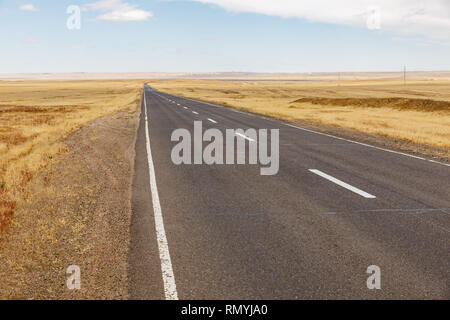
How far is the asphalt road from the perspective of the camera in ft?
14.0

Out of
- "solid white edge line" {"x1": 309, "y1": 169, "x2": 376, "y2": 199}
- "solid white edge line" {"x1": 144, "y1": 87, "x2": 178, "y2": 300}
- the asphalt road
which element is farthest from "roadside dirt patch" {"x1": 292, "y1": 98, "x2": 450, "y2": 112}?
"solid white edge line" {"x1": 144, "y1": 87, "x2": 178, "y2": 300}

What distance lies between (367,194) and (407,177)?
207cm

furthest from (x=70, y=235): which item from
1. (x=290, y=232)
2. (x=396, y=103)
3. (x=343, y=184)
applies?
(x=396, y=103)

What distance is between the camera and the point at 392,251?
199 inches

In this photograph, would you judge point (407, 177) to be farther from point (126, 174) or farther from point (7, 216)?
point (7, 216)

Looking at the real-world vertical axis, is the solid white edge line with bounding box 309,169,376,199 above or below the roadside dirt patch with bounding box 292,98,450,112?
below

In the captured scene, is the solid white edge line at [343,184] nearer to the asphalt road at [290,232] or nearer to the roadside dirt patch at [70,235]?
the asphalt road at [290,232]

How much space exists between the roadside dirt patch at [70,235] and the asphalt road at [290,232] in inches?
10.9

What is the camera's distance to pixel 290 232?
5754 mm

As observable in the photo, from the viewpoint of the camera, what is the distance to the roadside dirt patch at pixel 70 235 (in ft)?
14.3

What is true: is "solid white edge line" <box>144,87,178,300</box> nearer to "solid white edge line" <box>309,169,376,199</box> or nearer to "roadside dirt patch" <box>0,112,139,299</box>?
"roadside dirt patch" <box>0,112,139,299</box>

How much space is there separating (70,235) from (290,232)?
127 inches

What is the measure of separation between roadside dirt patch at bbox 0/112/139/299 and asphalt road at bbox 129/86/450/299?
0.28 m
